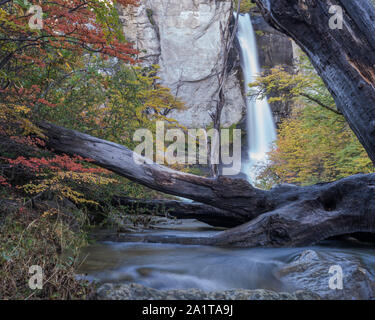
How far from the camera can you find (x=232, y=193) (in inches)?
211

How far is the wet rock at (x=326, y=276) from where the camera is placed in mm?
2629

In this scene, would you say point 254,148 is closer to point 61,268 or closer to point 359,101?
point 359,101

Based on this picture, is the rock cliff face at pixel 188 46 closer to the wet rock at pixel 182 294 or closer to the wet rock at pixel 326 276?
the wet rock at pixel 326 276

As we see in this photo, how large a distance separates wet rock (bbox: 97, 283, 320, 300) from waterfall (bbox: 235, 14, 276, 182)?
20418mm

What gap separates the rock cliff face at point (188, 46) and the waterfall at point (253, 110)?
2.18 feet

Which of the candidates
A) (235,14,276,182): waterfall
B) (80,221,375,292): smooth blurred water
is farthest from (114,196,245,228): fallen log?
(235,14,276,182): waterfall

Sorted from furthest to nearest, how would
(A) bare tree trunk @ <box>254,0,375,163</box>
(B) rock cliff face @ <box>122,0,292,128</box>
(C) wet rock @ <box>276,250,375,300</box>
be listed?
(B) rock cliff face @ <box>122,0,292,128</box> < (A) bare tree trunk @ <box>254,0,375,163</box> < (C) wet rock @ <box>276,250,375,300</box>

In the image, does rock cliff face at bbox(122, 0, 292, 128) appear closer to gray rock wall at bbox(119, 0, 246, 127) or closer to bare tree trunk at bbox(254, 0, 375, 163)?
gray rock wall at bbox(119, 0, 246, 127)

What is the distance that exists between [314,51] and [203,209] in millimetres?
3872

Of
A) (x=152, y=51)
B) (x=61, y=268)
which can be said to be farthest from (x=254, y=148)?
(x=61, y=268)

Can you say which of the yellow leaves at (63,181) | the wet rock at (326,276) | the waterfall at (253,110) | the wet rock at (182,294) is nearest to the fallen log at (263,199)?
the yellow leaves at (63,181)

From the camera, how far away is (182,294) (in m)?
2.53

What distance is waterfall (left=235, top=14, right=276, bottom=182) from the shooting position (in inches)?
916
